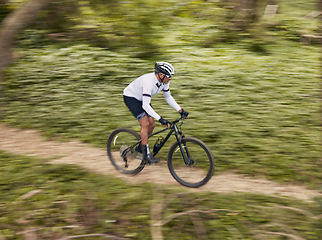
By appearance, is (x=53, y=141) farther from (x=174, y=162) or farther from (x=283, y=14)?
(x=283, y=14)

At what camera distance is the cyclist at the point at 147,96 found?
18.6ft

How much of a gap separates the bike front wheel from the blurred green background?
0.73 meters

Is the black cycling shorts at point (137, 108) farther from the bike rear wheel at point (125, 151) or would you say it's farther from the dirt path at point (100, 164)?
the dirt path at point (100, 164)

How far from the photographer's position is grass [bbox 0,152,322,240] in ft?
15.7

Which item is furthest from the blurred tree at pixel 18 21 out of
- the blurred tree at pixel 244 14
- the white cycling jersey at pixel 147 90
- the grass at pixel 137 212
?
the blurred tree at pixel 244 14

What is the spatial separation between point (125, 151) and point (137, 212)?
1461 mm

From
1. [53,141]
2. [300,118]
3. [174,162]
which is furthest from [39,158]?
[300,118]

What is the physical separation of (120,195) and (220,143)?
8.37 ft

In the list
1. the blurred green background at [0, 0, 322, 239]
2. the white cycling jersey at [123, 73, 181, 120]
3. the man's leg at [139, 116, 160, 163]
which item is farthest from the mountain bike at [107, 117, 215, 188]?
the blurred green background at [0, 0, 322, 239]

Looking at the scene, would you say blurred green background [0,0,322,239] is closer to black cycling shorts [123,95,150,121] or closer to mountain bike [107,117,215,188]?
mountain bike [107,117,215,188]

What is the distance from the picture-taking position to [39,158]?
731 cm

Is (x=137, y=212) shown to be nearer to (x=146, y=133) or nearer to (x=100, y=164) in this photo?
(x=146, y=133)

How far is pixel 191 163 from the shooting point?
562 cm

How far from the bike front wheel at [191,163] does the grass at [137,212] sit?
11.0 inches
